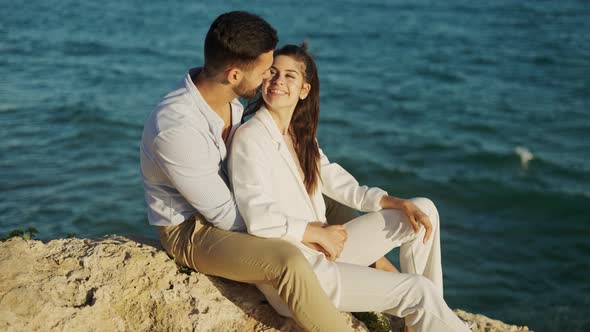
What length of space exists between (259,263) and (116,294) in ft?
3.23

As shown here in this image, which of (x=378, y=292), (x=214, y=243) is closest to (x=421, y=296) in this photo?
(x=378, y=292)

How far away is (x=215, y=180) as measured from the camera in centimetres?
379

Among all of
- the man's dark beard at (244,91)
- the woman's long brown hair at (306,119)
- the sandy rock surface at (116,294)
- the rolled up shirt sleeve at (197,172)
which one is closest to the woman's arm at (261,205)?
the rolled up shirt sleeve at (197,172)

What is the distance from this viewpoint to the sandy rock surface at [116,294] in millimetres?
3676

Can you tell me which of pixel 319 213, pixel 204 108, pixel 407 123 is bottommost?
pixel 407 123

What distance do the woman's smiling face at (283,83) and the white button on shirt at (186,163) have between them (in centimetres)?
43

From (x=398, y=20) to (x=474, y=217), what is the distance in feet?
55.2

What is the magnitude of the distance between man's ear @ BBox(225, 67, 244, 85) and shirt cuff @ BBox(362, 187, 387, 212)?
4.22ft

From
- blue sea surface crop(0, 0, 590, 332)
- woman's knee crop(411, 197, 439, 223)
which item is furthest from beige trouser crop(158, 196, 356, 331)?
blue sea surface crop(0, 0, 590, 332)

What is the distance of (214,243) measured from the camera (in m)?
3.82

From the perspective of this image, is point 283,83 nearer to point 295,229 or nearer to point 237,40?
point 237,40

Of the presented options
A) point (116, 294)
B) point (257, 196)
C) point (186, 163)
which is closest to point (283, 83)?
point (257, 196)

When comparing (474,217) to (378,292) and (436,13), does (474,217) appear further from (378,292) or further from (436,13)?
(436,13)

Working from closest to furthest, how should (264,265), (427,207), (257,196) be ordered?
1. (264,265)
2. (257,196)
3. (427,207)
